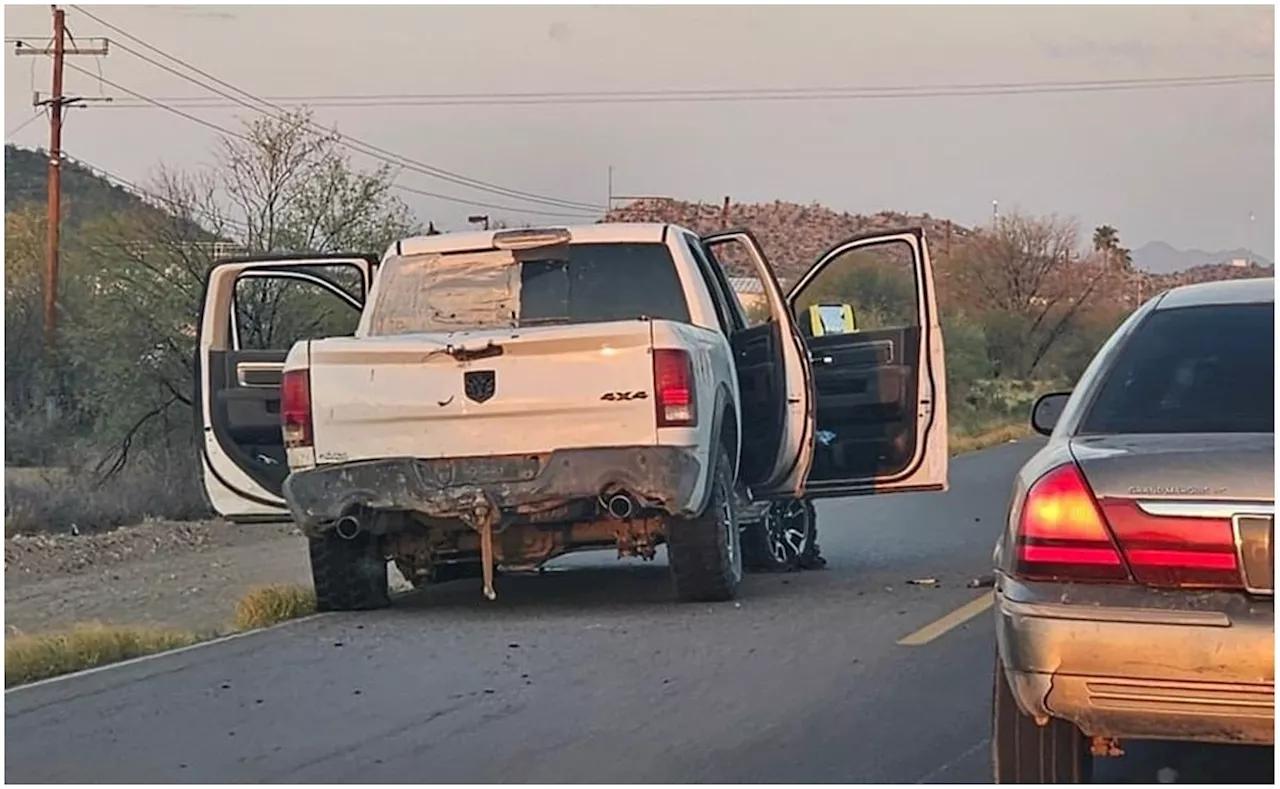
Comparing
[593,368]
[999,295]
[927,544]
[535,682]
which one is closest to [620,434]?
[593,368]

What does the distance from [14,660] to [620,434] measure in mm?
3288

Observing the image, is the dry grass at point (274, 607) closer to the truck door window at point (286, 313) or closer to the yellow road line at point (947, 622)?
the yellow road line at point (947, 622)

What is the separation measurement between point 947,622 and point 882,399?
2080mm

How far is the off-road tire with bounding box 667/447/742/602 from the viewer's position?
9789mm

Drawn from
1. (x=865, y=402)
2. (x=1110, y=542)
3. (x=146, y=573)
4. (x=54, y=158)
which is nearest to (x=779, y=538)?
(x=865, y=402)

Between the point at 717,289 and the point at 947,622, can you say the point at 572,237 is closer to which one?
the point at 717,289

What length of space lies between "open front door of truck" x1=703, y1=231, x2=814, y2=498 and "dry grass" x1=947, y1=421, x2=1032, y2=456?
20.6 meters

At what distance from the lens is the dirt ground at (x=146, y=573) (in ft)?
48.8

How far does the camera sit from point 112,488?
23.2 m

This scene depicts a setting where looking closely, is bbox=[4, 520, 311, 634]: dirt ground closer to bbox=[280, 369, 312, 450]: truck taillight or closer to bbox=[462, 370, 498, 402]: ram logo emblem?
bbox=[280, 369, 312, 450]: truck taillight

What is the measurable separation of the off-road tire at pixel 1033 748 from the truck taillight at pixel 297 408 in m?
4.96

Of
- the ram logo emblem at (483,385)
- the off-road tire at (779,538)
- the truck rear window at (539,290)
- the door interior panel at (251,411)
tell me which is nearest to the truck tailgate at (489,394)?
the ram logo emblem at (483,385)

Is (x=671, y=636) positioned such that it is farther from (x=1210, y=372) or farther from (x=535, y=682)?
(x=1210, y=372)

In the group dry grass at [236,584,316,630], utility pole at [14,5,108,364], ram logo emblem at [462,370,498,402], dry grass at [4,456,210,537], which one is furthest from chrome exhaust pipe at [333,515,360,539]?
utility pole at [14,5,108,364]
